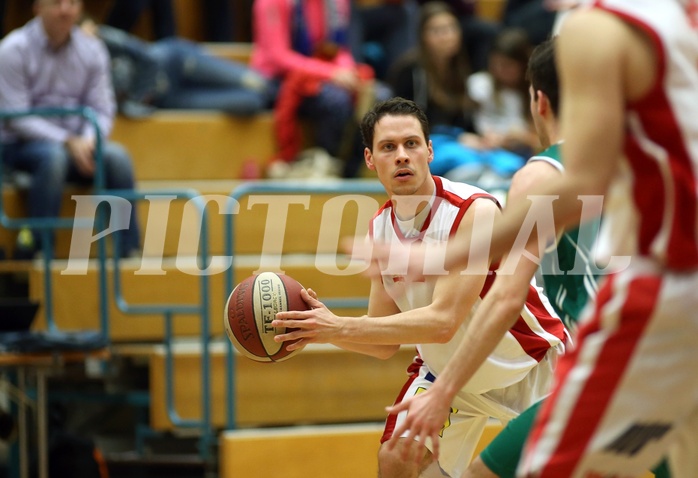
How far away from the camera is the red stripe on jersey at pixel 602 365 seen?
87.4 inches

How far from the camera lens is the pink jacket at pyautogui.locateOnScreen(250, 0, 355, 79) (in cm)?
688

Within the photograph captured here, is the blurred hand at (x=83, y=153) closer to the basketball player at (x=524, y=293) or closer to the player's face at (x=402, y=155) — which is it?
the player's face at (x=402, y=155)

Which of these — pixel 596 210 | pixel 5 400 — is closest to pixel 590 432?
pixel 596 210

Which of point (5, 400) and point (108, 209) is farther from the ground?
point (108, 209)

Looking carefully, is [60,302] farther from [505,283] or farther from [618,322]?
[618,322]

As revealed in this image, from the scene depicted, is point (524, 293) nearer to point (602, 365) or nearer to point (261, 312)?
point (602, 365)

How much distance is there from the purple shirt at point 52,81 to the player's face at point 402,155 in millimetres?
2909

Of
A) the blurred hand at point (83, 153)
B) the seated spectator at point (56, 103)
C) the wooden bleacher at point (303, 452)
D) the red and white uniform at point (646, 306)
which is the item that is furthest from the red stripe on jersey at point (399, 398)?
the blurred hand at point (83, 153)

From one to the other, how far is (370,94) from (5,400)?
114 inches

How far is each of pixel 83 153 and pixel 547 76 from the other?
3564 mm

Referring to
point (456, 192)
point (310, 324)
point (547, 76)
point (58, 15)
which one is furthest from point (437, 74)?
point (310, 324)

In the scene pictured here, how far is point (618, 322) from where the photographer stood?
224 cm

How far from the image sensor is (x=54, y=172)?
5828 millimetres

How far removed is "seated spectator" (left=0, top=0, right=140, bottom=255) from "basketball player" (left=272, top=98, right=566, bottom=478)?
94.8 inches
